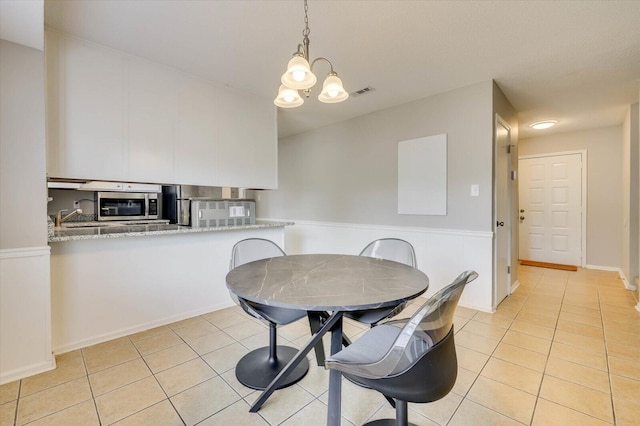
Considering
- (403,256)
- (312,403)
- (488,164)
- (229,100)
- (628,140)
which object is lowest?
(312,403)

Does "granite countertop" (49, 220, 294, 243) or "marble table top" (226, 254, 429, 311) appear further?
"granite countertop" (49, 220, 294, 243)

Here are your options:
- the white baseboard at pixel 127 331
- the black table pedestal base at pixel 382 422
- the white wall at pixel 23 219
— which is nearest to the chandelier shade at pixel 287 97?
the white wall at pixel 23 219

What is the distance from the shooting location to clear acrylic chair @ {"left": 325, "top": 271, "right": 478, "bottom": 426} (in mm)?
967

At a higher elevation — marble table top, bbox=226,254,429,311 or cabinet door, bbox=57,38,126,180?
cabinet door, bbox=57,38,126,180

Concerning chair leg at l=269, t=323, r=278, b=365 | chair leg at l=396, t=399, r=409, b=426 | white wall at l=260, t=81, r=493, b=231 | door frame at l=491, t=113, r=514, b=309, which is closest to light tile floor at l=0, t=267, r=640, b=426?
chair leg at l=269, t=323, r=278, b=365

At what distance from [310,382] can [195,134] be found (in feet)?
7.98

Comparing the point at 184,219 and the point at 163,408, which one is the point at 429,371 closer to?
the point at 163,408

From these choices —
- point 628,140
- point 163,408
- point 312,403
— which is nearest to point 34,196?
point 163,408

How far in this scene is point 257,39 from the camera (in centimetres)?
222

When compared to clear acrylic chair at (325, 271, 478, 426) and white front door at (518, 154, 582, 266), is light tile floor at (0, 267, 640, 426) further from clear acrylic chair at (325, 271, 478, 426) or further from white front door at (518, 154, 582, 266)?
white front door at (518, 154, 582, 266)

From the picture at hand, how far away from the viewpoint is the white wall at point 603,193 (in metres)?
4.61

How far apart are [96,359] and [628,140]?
245 inches

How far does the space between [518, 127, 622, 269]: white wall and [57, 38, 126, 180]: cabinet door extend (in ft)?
21.6

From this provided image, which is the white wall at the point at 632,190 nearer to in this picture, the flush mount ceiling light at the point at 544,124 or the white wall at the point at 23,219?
the flush mount ceiling light at the point at 544,124
